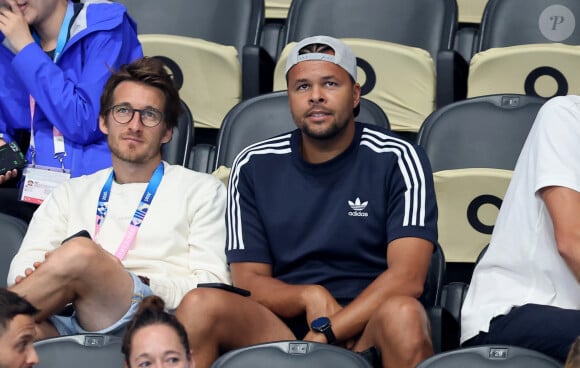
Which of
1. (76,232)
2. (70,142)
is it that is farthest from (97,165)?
(76,232)

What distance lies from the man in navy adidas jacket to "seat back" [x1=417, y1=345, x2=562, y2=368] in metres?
0.28

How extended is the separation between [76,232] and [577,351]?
6.10ft

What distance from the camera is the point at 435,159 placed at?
4.52 m

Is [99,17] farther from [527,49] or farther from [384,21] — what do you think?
[527,49]

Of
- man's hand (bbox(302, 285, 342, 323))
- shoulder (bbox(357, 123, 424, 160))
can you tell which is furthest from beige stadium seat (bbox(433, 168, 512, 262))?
man's hand (bbox(302, 285, 342, 323))

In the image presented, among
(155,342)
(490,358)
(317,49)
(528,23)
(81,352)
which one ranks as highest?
(317,49)

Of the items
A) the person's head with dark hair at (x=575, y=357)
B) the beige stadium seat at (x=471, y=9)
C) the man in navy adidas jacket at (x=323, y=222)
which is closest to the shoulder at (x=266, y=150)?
the man in navy adidas jacket at (x=323, y=222)

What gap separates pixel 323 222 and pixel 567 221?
785 millimetres

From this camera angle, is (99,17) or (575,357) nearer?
(575,357)

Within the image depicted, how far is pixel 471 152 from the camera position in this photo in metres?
4.50

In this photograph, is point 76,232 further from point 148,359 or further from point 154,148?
point 148,359

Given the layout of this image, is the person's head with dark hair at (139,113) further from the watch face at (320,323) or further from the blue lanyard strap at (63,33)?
the watch face at (320,323)

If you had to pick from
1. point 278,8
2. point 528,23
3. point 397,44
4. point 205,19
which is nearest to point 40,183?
point 205,19

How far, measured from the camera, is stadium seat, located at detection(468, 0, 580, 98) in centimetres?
485
